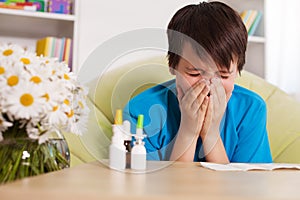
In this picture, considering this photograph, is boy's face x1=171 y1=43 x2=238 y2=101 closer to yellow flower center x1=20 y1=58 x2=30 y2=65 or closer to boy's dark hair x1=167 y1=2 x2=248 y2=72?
boy's dark hair x1=167 y1=2 x2=248 y2=72

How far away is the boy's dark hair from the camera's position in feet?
3.60

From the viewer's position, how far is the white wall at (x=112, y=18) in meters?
2.13

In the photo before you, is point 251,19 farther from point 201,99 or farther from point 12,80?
point 12,80

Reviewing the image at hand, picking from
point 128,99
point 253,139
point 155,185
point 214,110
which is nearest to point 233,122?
point 253,139

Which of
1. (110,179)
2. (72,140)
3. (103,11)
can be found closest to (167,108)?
(72,140)

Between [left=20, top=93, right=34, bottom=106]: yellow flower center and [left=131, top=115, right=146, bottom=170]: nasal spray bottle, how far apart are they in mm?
225

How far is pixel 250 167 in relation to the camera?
0.83 m

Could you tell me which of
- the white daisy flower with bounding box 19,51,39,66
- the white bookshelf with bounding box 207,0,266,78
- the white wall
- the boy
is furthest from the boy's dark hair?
the white bookshelf with bounding box 207,0,266,78

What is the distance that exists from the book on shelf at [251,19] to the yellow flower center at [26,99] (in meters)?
2.00

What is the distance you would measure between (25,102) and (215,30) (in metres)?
0.62

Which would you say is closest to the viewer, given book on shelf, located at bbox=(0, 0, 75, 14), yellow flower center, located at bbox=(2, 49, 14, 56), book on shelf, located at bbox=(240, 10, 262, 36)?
yellow flower center, located at bbox=(2, 49, 14, 56)

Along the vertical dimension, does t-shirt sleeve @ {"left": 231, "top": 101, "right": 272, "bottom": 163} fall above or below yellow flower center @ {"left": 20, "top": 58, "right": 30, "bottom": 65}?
below

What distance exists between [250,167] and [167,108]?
34 centimetres

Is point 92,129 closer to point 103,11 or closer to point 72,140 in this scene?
point 72,140
